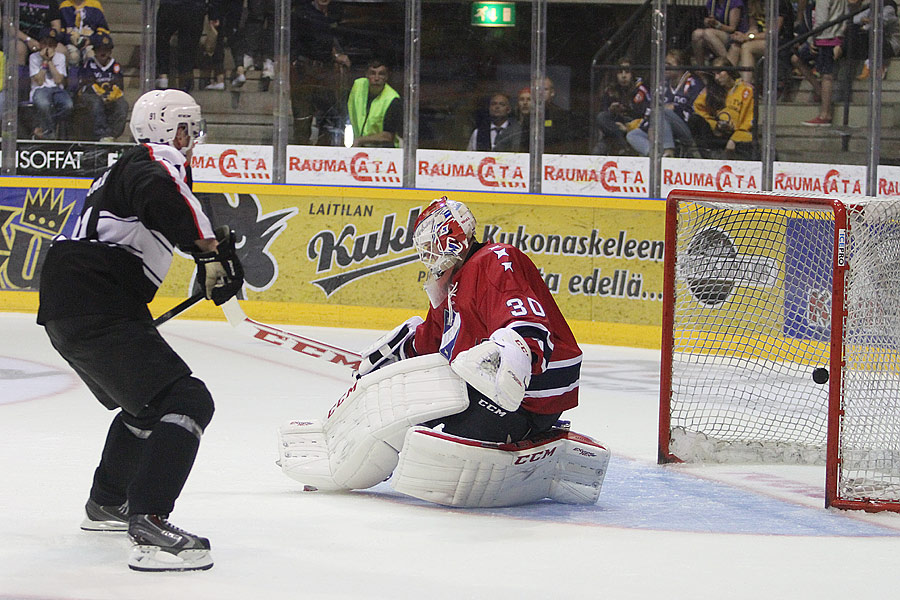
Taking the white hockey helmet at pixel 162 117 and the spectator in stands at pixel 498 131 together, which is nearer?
the white hockey helmet at pixel 162 117

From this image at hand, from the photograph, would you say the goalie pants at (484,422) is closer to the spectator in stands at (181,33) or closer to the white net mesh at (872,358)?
the white net mesh at (872,358)

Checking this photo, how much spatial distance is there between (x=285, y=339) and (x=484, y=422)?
0.59 metres

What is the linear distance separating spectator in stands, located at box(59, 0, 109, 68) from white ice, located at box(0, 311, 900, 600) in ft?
13.7

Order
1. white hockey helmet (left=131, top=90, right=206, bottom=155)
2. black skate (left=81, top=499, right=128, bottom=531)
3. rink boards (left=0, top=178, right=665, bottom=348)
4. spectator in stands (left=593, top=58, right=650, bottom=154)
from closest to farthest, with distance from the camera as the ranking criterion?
1. white hockey helmet (left=131, top=90, right=206, bottom=155)
2. black skate (left=81, top=499, right=128, bottom=531)
3. rink boards (left=0, top=178, right=665, bottom=348)
4. spectator in stands (left=593, top=58, right=650, bottom=154)

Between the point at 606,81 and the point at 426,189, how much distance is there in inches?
52.6

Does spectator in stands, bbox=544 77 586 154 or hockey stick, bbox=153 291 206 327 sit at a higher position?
spectator in stands, bbox=544 77 586 154

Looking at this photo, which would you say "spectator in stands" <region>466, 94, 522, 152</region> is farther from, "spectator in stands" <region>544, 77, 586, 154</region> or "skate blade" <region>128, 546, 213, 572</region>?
"skate blade" <region>128, 546, 213, 572</region>

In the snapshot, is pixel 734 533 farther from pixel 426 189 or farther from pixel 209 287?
pixel 426 189

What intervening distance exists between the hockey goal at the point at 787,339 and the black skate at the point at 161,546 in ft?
5.84

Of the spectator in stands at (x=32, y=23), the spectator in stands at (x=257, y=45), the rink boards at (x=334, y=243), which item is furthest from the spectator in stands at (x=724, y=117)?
the spectator in stands at (x=32, y=23)

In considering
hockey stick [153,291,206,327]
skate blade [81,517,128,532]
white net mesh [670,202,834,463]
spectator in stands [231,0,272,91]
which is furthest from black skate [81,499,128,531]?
spectator in stands [231,0,272,91]

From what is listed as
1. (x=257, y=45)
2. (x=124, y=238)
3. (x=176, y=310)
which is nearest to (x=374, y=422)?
(x=176, y=310)

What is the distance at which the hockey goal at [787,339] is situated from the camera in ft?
11.9

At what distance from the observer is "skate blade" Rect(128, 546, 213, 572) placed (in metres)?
2.70
